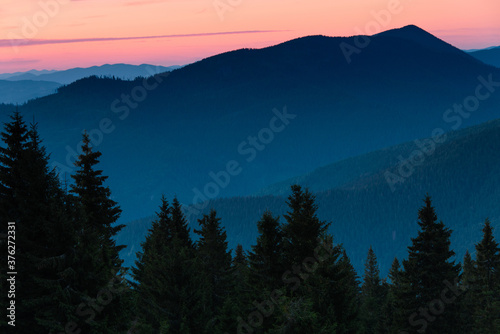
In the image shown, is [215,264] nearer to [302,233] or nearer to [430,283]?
[302,233]

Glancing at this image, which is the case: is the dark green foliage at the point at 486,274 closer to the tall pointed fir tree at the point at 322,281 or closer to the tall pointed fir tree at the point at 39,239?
the tall pointed fir tree at the point at 322,281

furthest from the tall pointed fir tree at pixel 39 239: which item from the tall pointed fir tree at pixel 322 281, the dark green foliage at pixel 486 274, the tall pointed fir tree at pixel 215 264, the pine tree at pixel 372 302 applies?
the dark green foliage at pixel 486 274

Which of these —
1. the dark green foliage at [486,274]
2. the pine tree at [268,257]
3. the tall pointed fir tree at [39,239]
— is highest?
the dark green foliage at [486,274]

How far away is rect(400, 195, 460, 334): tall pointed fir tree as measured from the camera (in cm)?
3259

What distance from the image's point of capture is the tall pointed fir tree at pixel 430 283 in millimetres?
32594

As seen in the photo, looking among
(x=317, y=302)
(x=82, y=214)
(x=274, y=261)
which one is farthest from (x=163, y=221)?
(x=82, y=214)

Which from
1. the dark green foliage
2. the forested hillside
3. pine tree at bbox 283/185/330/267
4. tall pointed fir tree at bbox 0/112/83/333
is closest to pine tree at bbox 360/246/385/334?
the forested hillside

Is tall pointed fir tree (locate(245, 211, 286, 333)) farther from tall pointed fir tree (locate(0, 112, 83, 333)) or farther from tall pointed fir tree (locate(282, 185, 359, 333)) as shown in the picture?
tall pointed fir tree (locate(0, 112, 83, 333))

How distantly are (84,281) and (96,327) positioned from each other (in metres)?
1.22

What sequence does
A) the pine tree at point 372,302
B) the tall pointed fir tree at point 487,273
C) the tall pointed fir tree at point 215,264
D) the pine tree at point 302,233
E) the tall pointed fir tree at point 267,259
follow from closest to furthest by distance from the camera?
the pine tree at point 302,233 → the tall pointed fir tree at point 267,259 → the tall pointed fir tree at point 215,264 → the tall pointed fir tree at point 487,273 → the pine tree at point 372,302

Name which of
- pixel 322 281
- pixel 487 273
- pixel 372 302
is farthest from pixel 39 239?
pixel 372 302

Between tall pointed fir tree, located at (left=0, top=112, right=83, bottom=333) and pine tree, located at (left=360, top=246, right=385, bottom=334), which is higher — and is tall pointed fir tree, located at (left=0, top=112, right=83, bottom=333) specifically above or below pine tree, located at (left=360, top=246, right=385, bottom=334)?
below

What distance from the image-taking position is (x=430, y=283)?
33125 millimetres

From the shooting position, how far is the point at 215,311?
1303 inches
